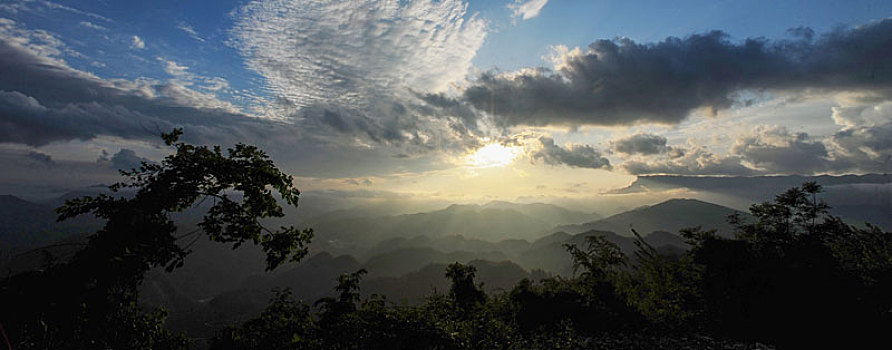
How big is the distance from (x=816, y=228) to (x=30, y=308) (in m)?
50.0

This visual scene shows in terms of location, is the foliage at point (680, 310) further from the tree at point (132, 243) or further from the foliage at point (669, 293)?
the tree at point (132, 243)

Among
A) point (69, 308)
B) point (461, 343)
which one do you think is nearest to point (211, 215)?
point (69, 308)

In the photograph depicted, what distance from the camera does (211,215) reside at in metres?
8.34

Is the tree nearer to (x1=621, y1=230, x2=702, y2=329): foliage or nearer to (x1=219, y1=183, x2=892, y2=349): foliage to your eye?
(x1=219, y1=183, x2=892, y2=349): foliage

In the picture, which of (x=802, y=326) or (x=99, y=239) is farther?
(x=802, y=326)

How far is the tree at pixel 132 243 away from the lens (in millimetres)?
7188

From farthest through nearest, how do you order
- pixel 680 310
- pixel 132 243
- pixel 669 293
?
1. pixel 669 293
2. pixel 680 310
3. pixel 132 243

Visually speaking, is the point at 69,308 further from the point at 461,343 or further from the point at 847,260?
the point at 847,260

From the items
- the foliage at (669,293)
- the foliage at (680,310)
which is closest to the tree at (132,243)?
the foliage at (680,310)

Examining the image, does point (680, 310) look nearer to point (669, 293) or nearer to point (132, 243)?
point (669, 293)

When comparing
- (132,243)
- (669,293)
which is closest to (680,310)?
(669,293)

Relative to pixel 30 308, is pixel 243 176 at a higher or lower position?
higher

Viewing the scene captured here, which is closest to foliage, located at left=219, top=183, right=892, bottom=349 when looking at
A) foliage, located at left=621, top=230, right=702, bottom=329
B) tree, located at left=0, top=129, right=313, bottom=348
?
foliage, located at left=621, top=230, right=702, bottom=329

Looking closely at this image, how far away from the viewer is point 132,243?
300 inches
